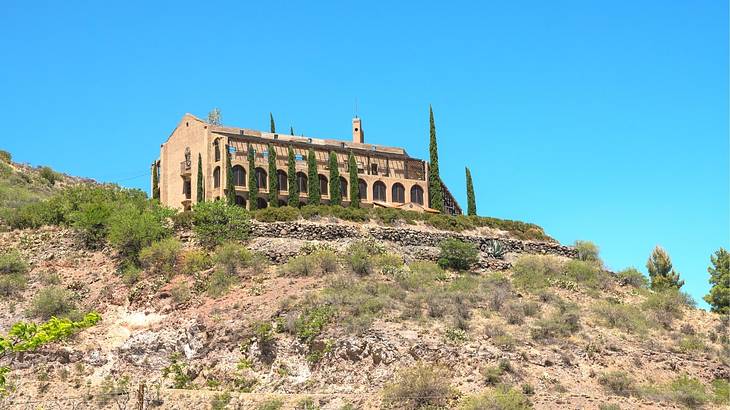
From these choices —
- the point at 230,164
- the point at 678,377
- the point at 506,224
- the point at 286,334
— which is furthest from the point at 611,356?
the point at 230,164

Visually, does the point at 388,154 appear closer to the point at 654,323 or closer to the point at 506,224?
the point at 506,224

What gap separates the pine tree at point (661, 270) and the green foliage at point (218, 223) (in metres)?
24.7

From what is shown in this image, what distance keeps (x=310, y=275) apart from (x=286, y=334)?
6.29 metres

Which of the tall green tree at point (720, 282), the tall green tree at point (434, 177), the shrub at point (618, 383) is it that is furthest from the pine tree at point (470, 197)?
the shrub at point (618, 383)

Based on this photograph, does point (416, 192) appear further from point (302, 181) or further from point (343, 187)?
point (302, 181)

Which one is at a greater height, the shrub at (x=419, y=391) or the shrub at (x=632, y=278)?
the shrub at (x=632, y=278)

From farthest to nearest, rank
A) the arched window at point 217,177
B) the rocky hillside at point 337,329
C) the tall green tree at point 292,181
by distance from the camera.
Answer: the arched window at point 217,177 < the tall green tree at point 292,181 < the rocky hillside at point 337,329

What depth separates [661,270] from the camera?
6166 centimetres

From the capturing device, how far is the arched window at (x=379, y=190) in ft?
219

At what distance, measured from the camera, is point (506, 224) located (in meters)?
59.8

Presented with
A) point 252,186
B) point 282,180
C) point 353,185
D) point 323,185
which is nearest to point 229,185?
point 252,186

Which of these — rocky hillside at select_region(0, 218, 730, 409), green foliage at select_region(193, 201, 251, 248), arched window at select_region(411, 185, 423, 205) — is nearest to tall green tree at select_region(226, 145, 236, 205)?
green foliage at select_region(193, 201, 251, 248)

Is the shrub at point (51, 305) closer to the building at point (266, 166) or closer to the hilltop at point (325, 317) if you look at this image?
the hilltop at point (325, 317)

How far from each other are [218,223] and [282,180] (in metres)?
11.9
